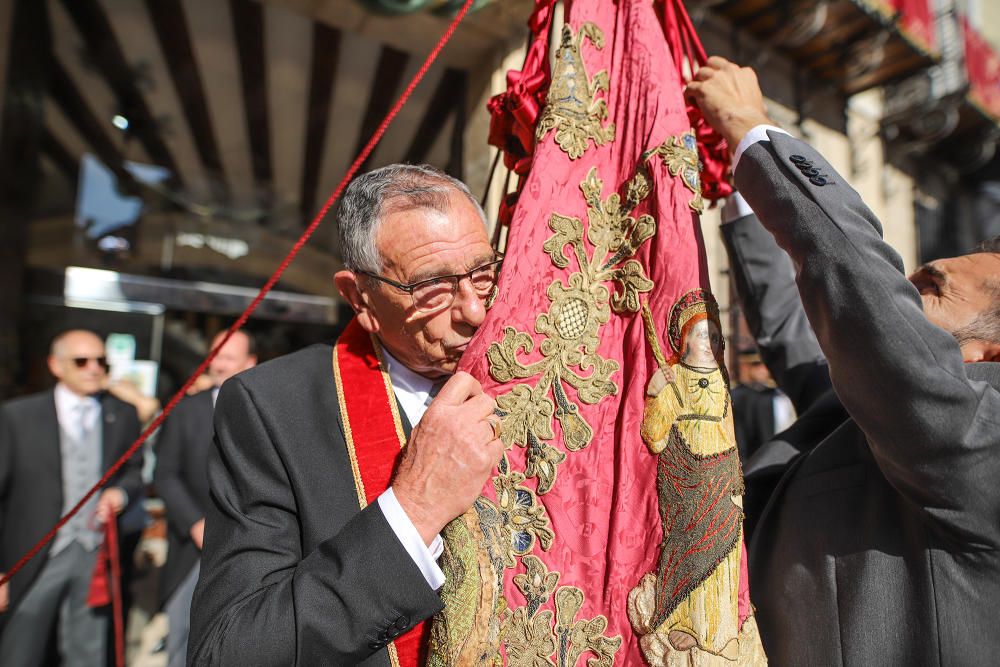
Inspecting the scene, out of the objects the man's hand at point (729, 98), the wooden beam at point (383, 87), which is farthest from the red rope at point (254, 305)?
the wooden beam at point (383, 87)

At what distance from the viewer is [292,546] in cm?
109

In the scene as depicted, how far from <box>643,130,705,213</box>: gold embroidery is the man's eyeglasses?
0.37m

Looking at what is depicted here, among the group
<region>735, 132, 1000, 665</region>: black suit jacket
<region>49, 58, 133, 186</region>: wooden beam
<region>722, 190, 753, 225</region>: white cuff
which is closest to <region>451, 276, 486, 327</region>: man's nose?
<region>735, 132, 1000, 665</region>: black suit jacket

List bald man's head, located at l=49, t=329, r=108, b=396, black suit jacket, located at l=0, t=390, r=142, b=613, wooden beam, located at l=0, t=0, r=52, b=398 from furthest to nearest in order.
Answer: wooden beam, located at l=0, t=0, r=52, b=398, bald man's head, located at l=49, t=329, r=108, b=396, black suit jacket, located at l=0, t=390, r=142, b=613

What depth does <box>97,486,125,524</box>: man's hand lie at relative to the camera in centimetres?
332

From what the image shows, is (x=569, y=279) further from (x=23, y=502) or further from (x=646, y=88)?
(x=23, y=502)

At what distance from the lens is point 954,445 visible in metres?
0.91

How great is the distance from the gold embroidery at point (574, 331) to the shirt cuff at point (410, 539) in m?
0.22

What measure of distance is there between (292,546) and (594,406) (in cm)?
59

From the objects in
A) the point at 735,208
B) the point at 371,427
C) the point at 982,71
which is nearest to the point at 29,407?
the point at 371,427

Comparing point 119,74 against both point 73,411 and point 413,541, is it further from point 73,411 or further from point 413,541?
point 413,541

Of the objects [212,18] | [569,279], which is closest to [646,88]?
[569,279]

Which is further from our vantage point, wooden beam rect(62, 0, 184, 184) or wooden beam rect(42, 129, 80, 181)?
wooden beam rect(42, 129, 80, 181)

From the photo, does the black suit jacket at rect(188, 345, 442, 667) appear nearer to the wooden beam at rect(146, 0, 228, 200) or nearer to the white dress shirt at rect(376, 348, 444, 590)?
the white dress shirt at rect(376, 348, 444, 590)
